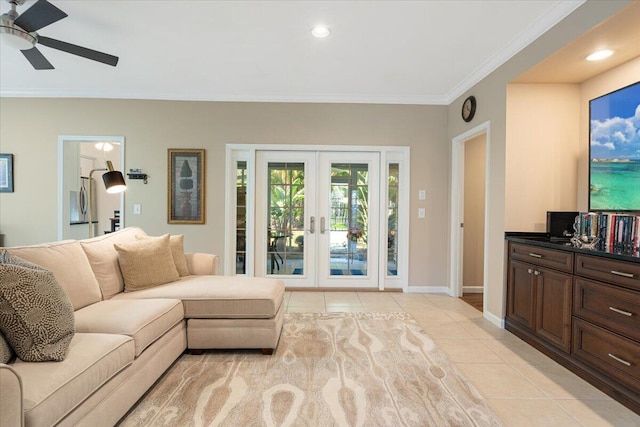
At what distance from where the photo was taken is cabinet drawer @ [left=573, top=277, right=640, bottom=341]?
1.96 meters

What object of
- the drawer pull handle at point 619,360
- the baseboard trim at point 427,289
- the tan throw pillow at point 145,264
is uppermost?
the tan throw pillow at point 145,264

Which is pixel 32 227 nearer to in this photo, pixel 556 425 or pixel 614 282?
pixel 556 425

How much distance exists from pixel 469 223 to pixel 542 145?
1.70 metres

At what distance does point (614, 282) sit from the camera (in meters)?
2.07

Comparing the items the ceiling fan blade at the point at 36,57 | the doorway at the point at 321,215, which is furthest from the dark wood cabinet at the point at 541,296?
the ceiling fan blade at the point at 36,57

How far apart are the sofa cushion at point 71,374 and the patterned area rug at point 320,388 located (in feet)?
1.35

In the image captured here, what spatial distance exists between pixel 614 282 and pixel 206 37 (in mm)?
3538

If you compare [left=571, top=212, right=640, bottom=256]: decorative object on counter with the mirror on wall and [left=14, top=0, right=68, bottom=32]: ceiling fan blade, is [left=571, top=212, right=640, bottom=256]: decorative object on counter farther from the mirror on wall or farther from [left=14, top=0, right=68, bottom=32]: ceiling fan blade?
the mirror on wall

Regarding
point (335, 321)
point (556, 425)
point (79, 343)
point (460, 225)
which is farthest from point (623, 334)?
point (79, 343)

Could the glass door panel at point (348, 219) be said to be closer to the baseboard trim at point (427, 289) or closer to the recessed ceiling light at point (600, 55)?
the baseboard trim at point (427, 289)

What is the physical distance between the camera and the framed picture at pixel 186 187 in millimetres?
4527

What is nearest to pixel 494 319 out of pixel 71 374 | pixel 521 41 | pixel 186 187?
pixel 521 41

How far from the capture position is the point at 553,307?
2.61 meters

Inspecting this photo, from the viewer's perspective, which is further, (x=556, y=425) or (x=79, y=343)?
(x=556, y=425)
